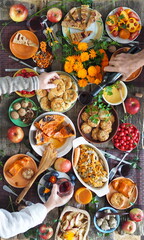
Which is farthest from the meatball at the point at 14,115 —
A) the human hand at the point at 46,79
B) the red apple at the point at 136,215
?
the red apple at the point at 136,215

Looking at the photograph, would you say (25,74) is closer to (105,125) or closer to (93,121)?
(93,121)

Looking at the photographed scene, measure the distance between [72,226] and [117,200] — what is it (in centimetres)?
44

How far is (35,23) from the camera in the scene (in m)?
2.49

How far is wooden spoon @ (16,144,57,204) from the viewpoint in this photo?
241cm

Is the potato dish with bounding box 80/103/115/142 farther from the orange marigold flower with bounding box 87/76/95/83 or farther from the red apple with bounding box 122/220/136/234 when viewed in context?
the red apple with bounding box 122/220/136/234

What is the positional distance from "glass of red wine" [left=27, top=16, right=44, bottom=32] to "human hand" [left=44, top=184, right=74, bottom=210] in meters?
1.32

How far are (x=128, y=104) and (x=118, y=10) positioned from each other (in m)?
0.81

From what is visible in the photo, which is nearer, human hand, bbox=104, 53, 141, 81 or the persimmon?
human hand, bbox=104, 53, 141, 81

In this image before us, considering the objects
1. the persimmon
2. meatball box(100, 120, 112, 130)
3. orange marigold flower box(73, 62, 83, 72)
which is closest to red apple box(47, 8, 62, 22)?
orange marigold flower box(73, 62, 83, 72)

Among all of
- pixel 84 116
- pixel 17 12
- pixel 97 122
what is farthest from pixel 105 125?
pixel 17 12

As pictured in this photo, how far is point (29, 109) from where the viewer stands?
2.48 m

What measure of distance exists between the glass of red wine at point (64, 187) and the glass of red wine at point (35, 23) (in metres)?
1.30

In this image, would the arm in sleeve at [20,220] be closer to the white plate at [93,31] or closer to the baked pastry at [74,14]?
the white plate at [93,31]

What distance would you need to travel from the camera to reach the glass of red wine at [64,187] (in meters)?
2.34
